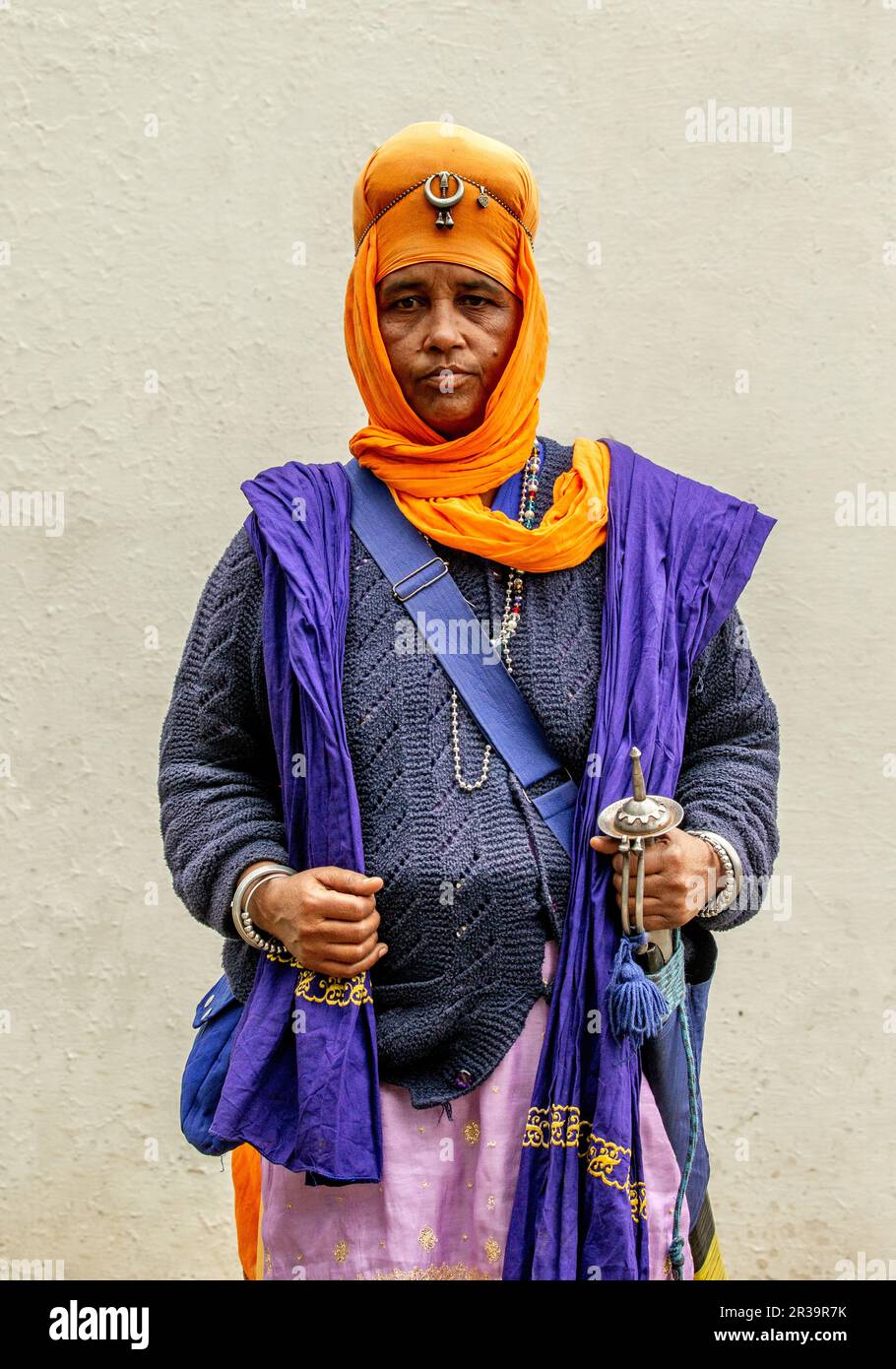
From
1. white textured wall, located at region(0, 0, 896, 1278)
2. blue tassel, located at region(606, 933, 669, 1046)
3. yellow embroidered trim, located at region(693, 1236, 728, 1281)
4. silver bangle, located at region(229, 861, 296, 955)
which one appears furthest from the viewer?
white textured wall, located at region(0, 0, 896, 1278)

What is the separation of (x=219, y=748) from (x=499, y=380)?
71cm

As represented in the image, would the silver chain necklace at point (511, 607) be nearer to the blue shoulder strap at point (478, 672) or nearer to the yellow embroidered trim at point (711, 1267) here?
the blue shoulder strap at point (478, 672)

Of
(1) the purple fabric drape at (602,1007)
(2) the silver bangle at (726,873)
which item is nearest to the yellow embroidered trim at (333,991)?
(1) the purple fabric drape at (602,1007)

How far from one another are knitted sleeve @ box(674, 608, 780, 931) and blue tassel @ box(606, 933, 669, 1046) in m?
0.22

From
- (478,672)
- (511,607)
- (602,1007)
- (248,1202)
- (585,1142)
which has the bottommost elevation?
(248,1202)

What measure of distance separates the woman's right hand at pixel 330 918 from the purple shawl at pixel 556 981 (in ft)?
0.13

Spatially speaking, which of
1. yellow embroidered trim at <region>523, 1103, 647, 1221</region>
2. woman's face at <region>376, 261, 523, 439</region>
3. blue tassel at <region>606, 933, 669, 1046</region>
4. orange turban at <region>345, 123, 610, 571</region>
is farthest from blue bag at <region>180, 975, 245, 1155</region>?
woman's face at <region>376, 261, 523, 439</region>

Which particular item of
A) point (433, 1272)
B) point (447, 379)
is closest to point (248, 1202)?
point (433, 1272)

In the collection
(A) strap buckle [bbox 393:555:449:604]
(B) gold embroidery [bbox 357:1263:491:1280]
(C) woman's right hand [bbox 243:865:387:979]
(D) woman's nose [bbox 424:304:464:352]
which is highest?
(D) woman's nose [bbox 424:304:464:352]

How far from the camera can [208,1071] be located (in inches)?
97.8

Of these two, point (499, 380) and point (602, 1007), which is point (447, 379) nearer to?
point (499, 380)

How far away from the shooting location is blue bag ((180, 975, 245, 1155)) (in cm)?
247

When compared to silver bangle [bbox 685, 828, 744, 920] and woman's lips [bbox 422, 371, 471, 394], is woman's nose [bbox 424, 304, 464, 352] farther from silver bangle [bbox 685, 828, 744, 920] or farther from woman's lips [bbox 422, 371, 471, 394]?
silver bangle [bbox 685, 828, 744, 920]

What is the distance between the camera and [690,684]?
7.75 ft
